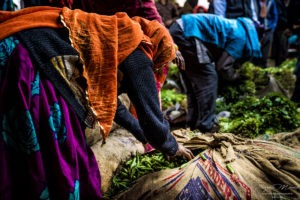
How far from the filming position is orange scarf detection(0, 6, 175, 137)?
1404mm

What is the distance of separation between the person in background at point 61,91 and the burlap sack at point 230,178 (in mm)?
410

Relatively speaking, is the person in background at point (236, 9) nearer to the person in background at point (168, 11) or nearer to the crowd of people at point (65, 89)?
the person in background at point (168, 11)

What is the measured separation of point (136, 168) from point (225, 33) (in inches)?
104

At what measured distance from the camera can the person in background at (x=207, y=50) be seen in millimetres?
4000

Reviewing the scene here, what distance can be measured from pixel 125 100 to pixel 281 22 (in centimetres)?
636

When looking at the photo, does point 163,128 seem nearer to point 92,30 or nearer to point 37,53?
point 92,30

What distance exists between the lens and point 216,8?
4.81 m

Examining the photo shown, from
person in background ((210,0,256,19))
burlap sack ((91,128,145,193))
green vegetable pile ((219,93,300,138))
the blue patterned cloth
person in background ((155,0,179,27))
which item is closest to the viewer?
burlap sack ((91,128,145,193))

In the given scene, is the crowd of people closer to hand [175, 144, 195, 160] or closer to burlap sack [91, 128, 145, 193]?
hand [175, 144, 195, 160]

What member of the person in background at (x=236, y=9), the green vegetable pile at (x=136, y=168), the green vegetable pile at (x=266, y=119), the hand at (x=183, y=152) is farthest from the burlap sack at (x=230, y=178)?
the person in background at (x=236, y=9)

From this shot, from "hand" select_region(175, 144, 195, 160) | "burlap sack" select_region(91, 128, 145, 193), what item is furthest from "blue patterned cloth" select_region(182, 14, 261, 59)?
"hand" select_region(175, 144, 195, 160)

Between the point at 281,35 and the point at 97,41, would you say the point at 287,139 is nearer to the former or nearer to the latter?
the point at 97,41

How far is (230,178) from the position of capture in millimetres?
1823

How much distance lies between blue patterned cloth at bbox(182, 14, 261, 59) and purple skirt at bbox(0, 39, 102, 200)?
2.96 m
